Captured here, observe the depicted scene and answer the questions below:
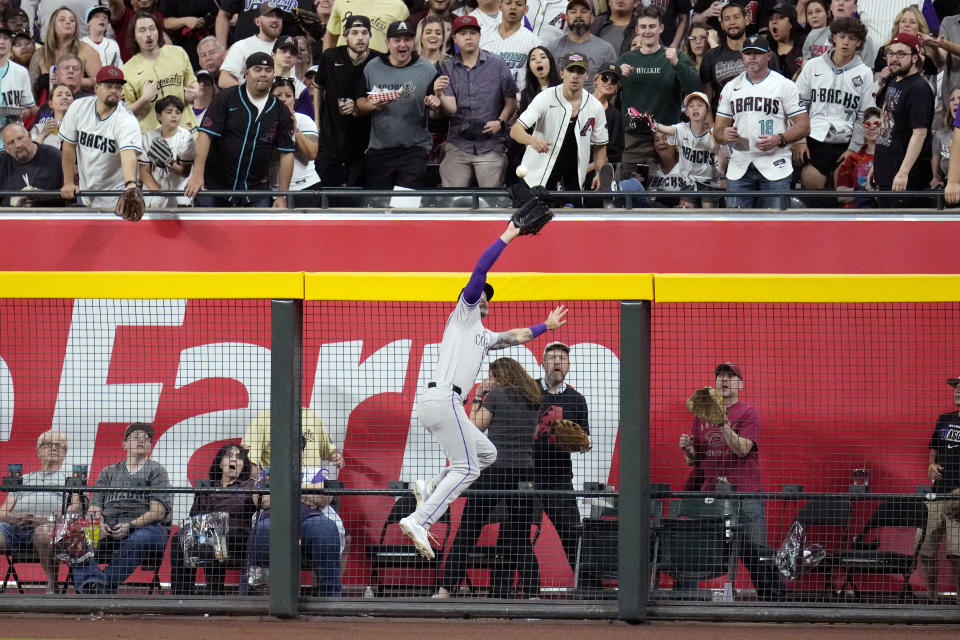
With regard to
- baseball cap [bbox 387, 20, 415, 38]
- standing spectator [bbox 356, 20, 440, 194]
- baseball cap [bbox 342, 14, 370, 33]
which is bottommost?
standing spectator [bbox 356, 20, 440, 194]

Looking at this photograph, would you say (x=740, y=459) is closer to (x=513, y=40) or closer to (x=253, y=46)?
(x=513, y=40)

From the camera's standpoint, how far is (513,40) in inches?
470

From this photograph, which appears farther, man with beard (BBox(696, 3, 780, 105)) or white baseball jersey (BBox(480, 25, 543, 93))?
white baseball jersey (BBox(480, 25, 543, 93))

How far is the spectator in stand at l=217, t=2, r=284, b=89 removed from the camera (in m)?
11.6

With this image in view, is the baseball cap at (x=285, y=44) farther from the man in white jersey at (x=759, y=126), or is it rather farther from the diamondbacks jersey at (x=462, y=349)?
the diamondbacks jersey at (x=462, y=349)

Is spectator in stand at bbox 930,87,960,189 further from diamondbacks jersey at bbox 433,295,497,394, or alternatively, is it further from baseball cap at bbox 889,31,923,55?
diamondbacks jersey at bbox 433,295,497,394

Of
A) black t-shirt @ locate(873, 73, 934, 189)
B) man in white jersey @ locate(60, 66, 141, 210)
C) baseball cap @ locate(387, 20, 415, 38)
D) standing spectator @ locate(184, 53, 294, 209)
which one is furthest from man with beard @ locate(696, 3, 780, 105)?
man in white jersey @ locate(60, 66, 141, 210)

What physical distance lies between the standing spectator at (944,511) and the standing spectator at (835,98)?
11.2 feet

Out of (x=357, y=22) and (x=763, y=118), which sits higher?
(x=357, y=22)

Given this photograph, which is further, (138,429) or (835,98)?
(835,98)

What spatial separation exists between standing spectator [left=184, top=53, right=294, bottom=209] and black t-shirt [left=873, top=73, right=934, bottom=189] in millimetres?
4975

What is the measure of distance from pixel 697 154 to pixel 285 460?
503cm

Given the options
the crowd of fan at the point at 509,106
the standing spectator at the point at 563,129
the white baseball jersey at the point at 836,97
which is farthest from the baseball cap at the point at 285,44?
the white baseball jersey at the point at 836,97

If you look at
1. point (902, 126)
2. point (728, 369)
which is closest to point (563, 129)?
point (902, 126)
